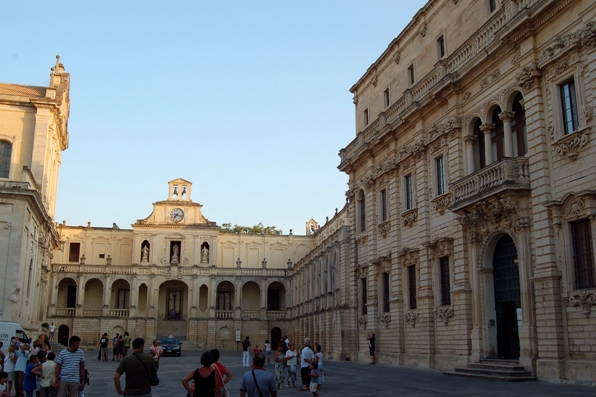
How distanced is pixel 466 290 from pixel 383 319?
350 inches

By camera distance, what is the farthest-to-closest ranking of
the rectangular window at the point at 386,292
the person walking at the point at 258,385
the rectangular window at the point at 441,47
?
the rectangular window at the point at 386,292 < the rectangular window at the point at 441,47 < the person walking at the point at 258,385

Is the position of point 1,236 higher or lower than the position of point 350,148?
lower

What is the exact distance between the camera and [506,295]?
23.3m

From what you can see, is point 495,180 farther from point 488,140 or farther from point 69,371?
point 69,371

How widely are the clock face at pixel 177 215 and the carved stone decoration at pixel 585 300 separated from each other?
56.3 meters

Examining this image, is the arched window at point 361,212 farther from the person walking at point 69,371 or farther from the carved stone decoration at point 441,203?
the person walking at point 69,371

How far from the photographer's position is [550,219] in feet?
65.5

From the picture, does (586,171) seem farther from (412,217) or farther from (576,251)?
(412,217)

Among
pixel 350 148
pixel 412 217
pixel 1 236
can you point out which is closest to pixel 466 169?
pixel 412 217

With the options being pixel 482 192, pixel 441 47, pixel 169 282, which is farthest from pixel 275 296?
pixel 482 192

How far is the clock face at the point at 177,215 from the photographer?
70750 mm

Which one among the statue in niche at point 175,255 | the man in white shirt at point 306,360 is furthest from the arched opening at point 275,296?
the man in white shirt at point 306,360

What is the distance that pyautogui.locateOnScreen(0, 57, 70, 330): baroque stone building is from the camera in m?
36.5

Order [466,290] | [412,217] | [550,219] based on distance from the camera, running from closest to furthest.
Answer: [550,219] → [466,290] → [412,217]
